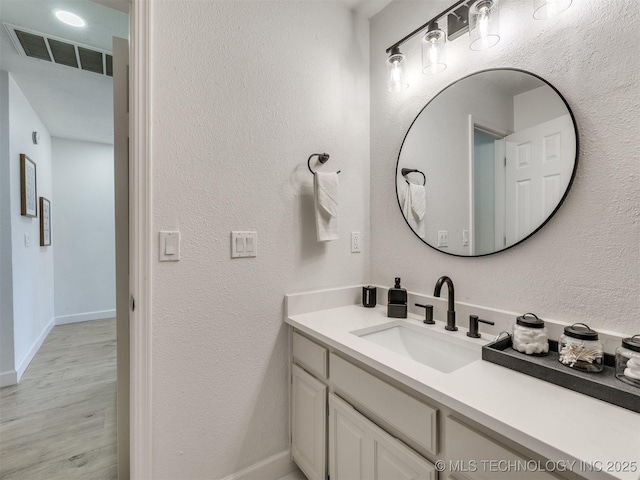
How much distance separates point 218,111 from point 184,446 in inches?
57.3

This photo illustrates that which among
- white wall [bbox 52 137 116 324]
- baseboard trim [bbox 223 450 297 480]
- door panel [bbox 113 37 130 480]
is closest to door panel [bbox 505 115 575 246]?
baseboard trim [bbox 223 450 297 480]

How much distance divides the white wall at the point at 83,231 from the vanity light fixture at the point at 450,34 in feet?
14.2

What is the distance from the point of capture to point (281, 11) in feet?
5.00

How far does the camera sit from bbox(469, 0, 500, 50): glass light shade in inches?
47.3

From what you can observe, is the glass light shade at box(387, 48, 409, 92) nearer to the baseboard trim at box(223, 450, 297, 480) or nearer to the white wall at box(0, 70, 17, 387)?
the baseboard trim at box(223, 450, 297, 480)

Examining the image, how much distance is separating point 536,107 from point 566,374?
927mm

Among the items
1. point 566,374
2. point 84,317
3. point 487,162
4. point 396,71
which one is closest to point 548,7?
point 487,162

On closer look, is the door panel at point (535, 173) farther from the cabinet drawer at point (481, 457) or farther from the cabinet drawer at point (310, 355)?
the cabinet drawer at point (310, 355)

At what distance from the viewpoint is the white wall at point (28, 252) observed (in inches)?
98.0

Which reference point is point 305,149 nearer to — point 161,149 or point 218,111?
point 218,111

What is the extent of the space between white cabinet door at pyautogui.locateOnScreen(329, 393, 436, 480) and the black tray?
400 millimetres

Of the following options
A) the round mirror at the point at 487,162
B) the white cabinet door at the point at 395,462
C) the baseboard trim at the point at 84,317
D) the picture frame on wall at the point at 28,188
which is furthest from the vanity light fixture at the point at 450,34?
the baseboard trim at the point at 84,317

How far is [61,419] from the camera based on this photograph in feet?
6.42

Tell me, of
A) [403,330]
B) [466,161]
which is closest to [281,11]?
[466,161]
